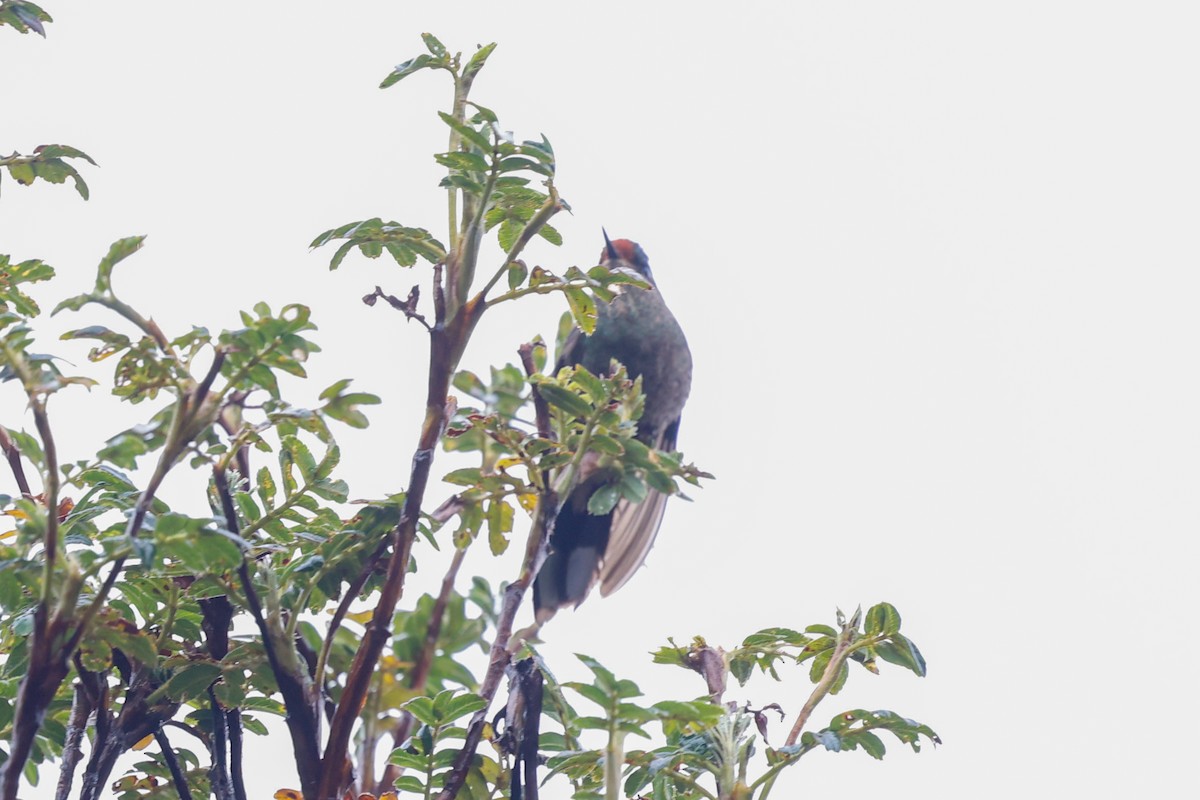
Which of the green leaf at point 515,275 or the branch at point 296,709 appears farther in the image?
the green leaf at point 515,275

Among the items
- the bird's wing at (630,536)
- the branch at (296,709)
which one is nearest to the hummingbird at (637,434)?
the bird's wing at (630,536)

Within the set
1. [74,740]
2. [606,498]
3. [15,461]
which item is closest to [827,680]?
[606,498]

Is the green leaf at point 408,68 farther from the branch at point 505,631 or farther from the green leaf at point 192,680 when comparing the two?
the green leaf at point 192,680

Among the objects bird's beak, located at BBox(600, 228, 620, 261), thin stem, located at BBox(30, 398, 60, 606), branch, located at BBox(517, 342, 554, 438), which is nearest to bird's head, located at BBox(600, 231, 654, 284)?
bird's beak, located at BBox(600, 228, 620, 261)

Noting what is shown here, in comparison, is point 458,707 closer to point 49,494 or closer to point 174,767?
point 174,767

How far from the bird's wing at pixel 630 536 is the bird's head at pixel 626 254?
5.24ft

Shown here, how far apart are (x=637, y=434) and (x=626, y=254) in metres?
2.05

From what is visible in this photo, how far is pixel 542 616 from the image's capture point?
4047 millimetres

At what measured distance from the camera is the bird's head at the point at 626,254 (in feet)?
20.8

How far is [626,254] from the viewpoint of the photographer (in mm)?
6438

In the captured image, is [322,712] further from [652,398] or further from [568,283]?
[652,398]

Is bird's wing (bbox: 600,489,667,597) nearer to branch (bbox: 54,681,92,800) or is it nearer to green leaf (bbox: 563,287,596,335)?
green leaf (bbox: 563,287,596,335)

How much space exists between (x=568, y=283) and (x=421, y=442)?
0.38m

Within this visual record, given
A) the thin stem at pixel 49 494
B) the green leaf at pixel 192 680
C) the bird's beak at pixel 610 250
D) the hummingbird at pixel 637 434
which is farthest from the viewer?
the bird's beak at pixel 610 250
